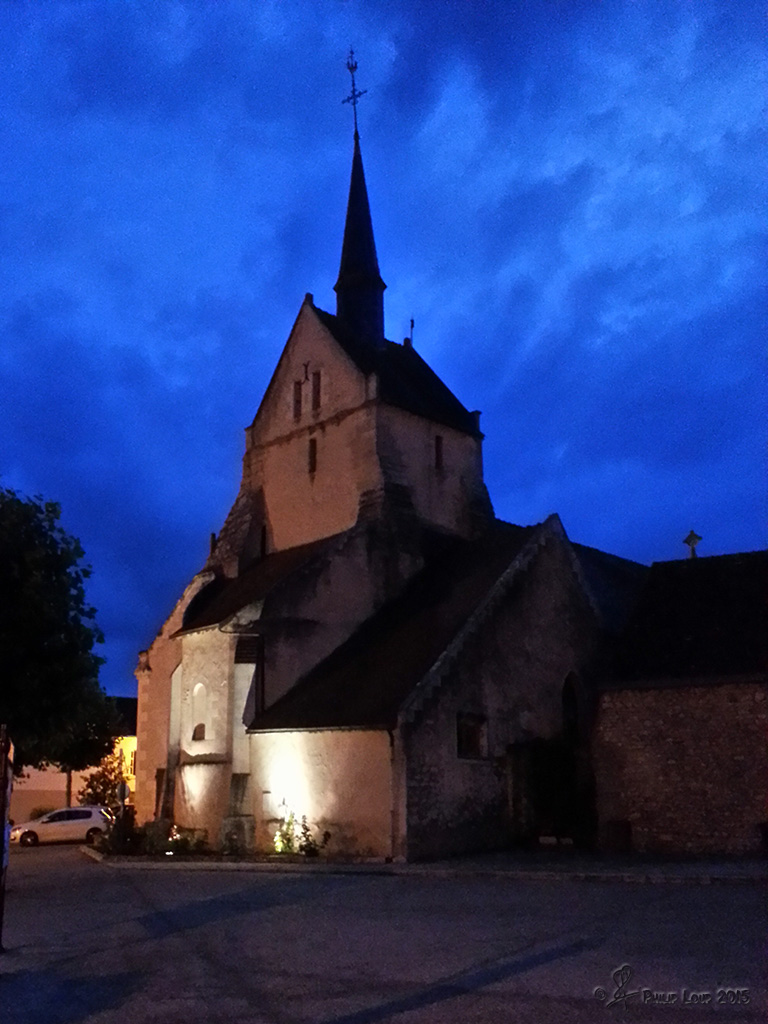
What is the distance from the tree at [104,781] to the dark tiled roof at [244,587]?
1393cm

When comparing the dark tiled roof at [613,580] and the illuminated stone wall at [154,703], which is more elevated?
the dark tiled roof at [613,580]

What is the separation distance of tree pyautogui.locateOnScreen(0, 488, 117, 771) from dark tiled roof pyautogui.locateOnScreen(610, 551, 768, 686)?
11346 millimetres

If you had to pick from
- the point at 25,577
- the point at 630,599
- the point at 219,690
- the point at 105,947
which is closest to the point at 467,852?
the point at 219,690

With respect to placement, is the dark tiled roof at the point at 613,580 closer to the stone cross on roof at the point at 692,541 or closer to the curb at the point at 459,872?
the stone cross on roof at the point at 692,541

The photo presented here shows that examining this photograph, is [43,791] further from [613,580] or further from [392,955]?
[392,955]

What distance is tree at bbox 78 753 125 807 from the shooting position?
1559 inches

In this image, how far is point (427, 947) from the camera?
9297 mm

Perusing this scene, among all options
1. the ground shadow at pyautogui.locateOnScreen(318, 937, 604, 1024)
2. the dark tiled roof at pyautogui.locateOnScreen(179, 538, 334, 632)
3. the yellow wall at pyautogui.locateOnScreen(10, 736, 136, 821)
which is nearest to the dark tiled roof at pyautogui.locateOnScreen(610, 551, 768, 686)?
the dark tiled roof at pyautogui.locateOnScreen(179, 538, 334, 632)

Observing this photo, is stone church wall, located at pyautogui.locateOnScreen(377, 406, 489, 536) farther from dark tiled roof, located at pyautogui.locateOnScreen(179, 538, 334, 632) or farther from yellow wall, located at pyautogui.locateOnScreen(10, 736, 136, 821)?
yellow wall, located at pyautogui.locateOnScreen(10, 736, 136, 821)

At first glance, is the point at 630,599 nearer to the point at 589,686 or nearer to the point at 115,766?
the point at 589,686

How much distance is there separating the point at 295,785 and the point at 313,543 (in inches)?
356

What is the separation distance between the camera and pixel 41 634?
675 inches

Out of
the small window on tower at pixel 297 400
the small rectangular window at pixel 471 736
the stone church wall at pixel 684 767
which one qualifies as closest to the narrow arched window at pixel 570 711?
the stone church wall at pixel 684 767

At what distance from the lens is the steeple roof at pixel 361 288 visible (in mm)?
33500
